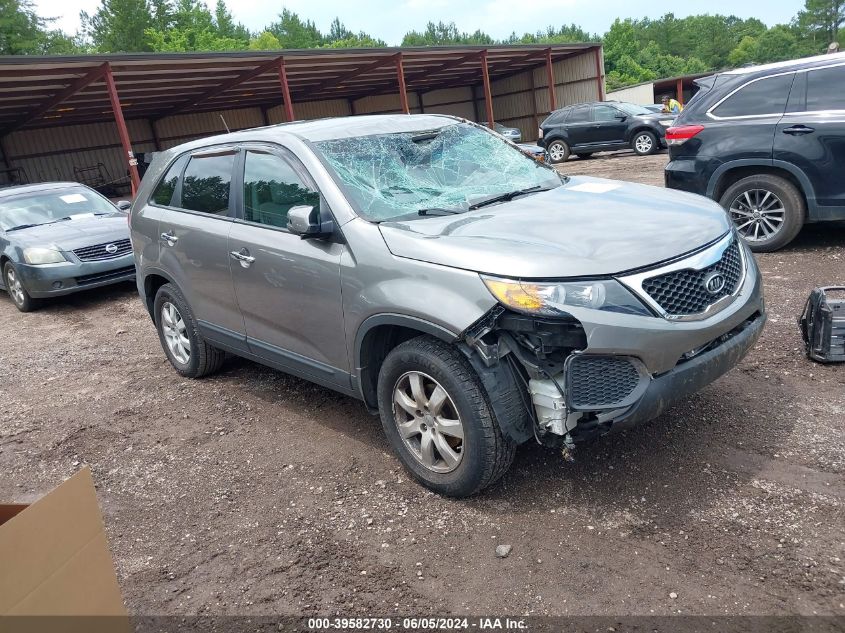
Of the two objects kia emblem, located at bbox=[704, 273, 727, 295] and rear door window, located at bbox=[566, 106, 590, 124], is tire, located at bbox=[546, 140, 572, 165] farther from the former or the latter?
kia emblem, located at bbox=[704, 273, 727, 295]

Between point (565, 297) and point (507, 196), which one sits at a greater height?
point (507, 196)

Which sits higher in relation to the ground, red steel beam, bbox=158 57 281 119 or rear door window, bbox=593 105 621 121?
red steel beam, bbox=158 57 281 119

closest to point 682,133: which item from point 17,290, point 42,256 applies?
point 42,256

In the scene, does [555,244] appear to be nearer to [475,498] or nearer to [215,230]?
[475,498]

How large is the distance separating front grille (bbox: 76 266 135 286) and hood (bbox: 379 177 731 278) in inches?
247

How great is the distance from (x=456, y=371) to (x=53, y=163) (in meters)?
29.4

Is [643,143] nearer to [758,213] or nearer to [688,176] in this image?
[688,176]

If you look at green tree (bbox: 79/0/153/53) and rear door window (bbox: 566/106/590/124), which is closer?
rear door window (bbox: 566/106/590/124)

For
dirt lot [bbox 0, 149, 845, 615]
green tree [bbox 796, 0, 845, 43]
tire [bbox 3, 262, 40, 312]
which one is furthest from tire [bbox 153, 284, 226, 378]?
green tree [bbox 796, 0, 845, 43]

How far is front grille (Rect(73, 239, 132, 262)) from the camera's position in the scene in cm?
841

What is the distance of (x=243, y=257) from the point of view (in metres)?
4.20

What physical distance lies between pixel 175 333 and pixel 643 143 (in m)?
17.2

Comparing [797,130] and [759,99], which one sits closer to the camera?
[797,130]

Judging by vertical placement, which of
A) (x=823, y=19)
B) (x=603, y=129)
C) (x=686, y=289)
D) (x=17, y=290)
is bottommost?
(x=17, y=290)
